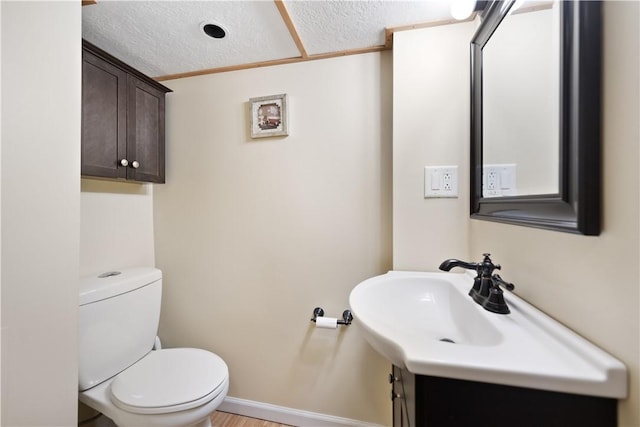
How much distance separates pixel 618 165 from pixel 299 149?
1.11 meters

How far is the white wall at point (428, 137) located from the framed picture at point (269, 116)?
1.86ft

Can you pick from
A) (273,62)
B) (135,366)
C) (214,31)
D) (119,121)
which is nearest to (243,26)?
(214,31)

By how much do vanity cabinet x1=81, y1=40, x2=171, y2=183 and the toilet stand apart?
0.54 metres

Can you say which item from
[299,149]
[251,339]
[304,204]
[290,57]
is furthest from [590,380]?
[290,57]

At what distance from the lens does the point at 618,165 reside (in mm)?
423

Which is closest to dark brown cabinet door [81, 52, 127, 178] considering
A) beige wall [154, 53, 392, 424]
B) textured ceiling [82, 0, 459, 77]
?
textured ceiling [82, 0, 459, 77]

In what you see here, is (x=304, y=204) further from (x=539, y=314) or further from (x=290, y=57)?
(x=539, y=314)

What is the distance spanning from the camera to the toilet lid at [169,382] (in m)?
0.92

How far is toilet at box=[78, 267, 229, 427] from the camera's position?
93 cm

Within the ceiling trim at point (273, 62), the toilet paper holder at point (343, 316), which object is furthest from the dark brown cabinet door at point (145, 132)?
the toilet paper holder at point (343, 316)

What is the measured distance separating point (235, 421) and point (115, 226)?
4.12ft

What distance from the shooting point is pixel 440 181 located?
1063mm

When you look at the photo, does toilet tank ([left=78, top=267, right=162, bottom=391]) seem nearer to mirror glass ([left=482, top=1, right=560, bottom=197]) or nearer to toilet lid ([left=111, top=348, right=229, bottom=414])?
toilet lid ([left=111, top=348, right=229, bottom=414])

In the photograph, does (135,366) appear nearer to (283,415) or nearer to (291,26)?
(283,415)
